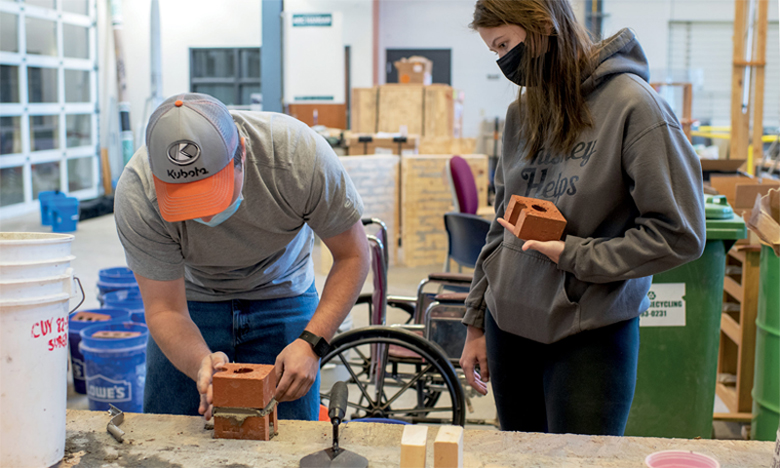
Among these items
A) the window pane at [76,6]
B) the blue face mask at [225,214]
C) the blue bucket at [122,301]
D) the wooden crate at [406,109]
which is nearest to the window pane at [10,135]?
the window pane at [76,6]

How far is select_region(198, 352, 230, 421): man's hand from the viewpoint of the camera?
4.04 ft

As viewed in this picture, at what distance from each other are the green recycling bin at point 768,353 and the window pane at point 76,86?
30.5 feet

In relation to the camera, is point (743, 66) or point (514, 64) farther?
point (743, 66)

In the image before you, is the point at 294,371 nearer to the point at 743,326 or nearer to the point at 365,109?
Result: the point at 743,326

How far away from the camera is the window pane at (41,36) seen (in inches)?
325

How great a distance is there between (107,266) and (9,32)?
151 inches

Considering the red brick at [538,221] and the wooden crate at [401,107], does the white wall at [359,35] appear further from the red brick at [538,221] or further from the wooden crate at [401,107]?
the red brick at [538,221]

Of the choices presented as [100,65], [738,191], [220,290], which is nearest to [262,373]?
[220,290]

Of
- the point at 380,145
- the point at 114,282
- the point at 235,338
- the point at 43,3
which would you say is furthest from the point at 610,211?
the point at 43,3

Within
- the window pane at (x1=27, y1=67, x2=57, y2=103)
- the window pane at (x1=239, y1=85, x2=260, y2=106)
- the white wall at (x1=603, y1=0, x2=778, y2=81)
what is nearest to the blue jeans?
the window pane at (x1=27, y1=67, x2=57, y2=103)

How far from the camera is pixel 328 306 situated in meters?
1.50

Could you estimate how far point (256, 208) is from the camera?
142 cm

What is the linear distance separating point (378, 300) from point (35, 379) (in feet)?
5.03

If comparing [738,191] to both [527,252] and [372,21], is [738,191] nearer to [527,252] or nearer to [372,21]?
[527,252]
